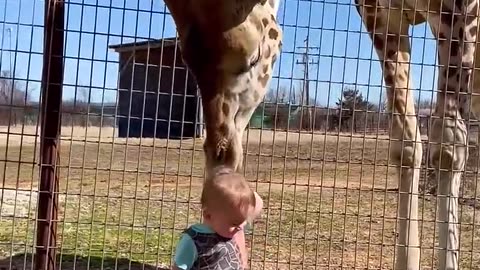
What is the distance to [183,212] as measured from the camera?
5.83 meters

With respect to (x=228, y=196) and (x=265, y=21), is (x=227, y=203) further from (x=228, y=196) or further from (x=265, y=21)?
(x=265, y=21)

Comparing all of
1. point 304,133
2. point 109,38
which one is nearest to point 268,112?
point 304,133

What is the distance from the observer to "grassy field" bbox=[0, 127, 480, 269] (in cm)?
340

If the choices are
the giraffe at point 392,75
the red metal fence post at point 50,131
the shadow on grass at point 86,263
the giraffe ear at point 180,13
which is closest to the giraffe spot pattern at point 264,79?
the giraffe at point 392,75

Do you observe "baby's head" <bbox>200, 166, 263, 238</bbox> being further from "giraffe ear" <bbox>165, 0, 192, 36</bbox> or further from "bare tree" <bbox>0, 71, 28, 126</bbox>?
"bare tree" <bbox>0, 71, 28, 126</bbox>

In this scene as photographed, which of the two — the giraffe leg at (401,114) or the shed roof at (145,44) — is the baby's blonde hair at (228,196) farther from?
the giraffe leg at (401,114)

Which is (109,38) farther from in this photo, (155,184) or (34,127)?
(155,184)

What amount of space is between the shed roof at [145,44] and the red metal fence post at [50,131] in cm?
24

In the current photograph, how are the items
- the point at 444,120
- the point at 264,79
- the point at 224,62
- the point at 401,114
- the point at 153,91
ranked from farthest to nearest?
the point at 401,114 → the point at 444,120 → the point at 153,91 → the point at 264,79 → the point at 224,62

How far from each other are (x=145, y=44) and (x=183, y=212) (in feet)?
8.23

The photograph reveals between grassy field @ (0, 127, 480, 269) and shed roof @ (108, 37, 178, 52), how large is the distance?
364 mm

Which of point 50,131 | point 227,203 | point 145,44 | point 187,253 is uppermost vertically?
point 145,44

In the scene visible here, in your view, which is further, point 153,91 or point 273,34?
point 153,91

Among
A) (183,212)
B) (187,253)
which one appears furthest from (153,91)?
(183,212)
